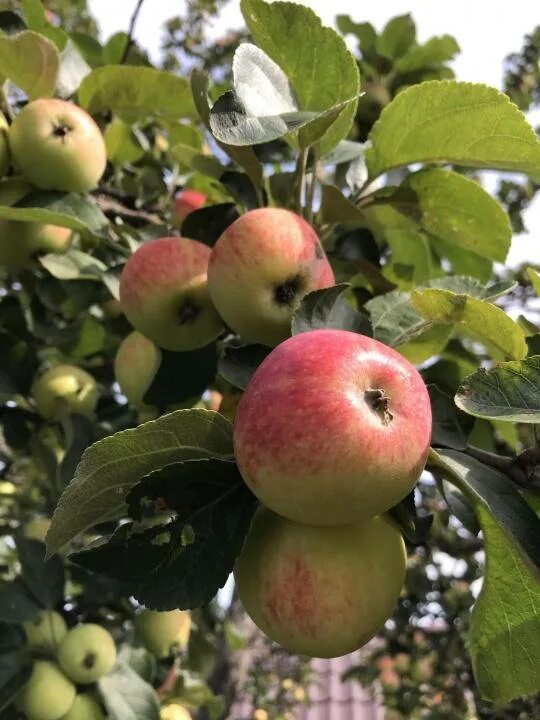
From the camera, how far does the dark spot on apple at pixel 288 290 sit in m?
0.88

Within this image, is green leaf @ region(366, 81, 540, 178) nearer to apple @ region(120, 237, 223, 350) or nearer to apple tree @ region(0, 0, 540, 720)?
apple tree @ region(0, 0, 540, 720)

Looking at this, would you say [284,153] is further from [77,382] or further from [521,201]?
[521,201]

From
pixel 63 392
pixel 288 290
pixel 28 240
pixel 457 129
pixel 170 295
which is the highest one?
pixel 457 129

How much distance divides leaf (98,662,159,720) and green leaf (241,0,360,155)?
1087 mm

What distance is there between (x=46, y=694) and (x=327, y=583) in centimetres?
85

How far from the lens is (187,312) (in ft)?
3.31

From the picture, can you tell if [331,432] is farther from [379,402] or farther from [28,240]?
[28,240]

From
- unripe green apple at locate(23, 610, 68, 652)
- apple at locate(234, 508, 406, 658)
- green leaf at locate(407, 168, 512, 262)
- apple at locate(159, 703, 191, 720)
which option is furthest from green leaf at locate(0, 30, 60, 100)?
apple at locate(159, 703, 191, 720)

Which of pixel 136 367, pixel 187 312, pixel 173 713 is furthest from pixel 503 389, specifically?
pixel 173 713

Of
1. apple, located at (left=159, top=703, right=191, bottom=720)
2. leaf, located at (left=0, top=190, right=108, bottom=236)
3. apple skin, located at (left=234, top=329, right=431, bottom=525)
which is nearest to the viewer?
apple skin, located at (left=234, top=329, right=431, bottom=525)

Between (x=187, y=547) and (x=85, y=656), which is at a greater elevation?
(x=187, y=547)

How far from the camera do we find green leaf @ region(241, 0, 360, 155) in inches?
34.8

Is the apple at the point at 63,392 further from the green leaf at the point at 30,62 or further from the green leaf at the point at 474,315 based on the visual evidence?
the green leaf at the point at 474,315

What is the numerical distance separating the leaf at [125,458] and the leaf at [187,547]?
0.09ft
